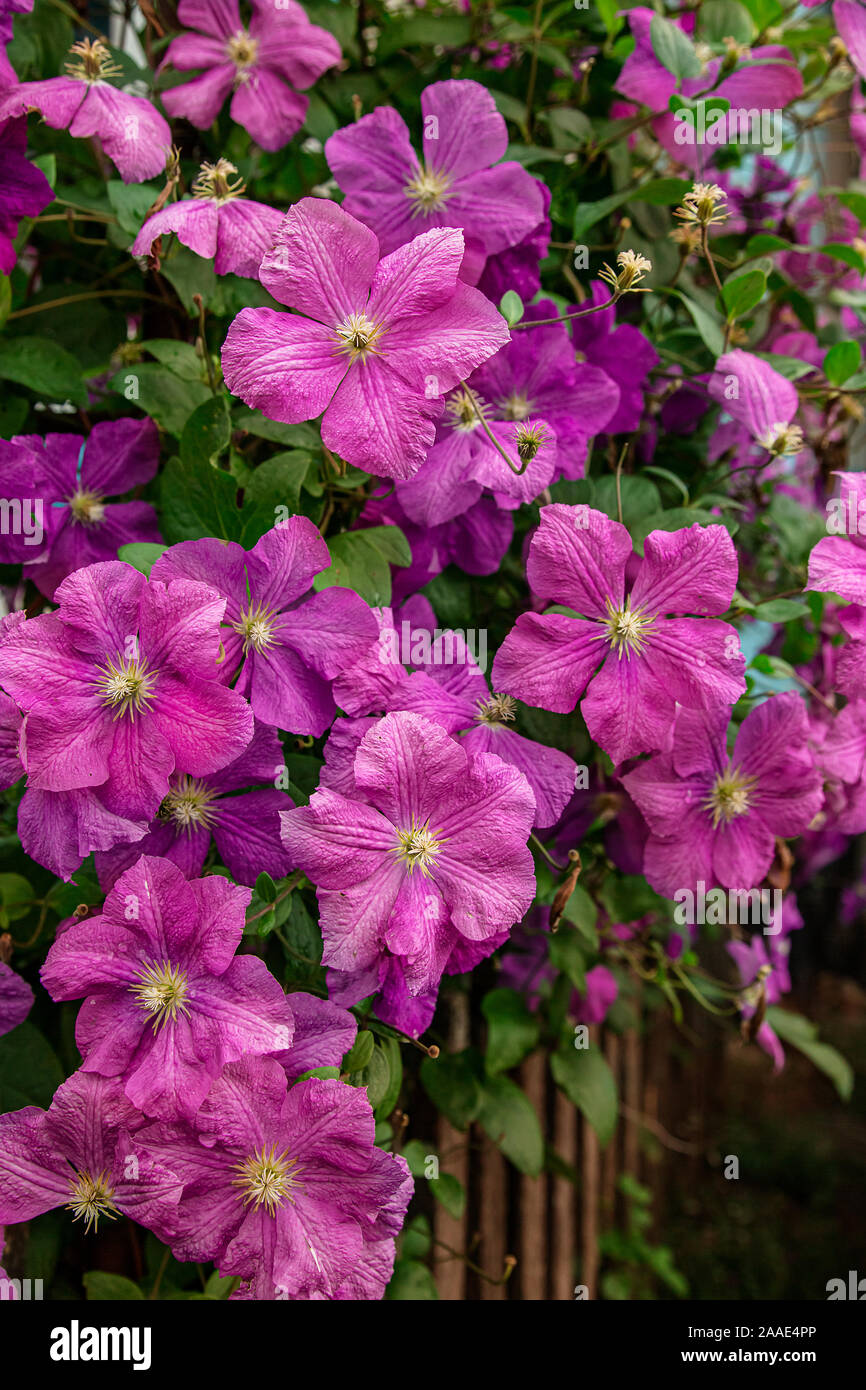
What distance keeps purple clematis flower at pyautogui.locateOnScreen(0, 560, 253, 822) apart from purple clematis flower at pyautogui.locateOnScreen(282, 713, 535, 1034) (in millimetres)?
81

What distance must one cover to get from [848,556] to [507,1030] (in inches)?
23.8

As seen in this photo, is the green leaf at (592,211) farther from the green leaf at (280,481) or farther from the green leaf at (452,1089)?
the green leaf at (452,1089)

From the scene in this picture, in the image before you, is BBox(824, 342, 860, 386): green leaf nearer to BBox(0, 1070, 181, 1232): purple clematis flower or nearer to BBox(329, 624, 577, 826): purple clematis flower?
BBox(329, 624, 577, 826): purple clematis flower

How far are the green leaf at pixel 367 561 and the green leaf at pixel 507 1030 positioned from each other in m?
0.52

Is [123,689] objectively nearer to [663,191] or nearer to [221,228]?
[221,228]

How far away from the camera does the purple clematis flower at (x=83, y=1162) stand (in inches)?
26.2

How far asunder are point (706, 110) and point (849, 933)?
8.50 feet

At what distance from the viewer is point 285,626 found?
0.75 metres

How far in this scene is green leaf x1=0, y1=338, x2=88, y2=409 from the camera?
873mm

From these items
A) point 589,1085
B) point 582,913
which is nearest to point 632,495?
point 582,913

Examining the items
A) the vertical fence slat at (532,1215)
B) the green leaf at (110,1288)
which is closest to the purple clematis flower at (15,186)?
the green leaf at (110,1288)

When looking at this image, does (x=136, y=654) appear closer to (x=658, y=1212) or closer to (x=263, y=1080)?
(x=263, y=1080)

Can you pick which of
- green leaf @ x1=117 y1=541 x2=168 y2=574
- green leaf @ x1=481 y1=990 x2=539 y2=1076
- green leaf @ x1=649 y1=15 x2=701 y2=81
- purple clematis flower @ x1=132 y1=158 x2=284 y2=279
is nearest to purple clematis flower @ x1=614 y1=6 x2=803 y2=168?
green leaf @ x1=649 y1=15 x2=701 y2=81

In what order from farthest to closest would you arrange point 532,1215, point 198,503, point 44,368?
point 532,1215, point 44,368, point 198,503
